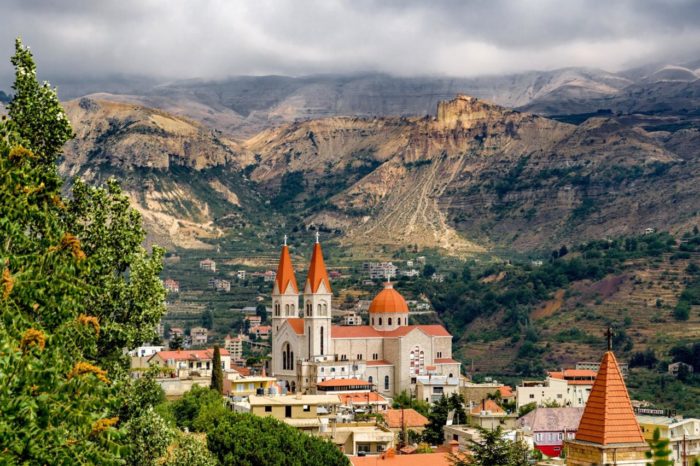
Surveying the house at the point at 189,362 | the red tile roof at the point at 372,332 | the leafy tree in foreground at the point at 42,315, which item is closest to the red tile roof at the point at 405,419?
the house at the point at 189,362

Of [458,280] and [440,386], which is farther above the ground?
[458,280]

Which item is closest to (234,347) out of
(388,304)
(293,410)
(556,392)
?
(388,304)

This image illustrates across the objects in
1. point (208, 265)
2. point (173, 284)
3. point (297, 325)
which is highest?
point (208, 265)

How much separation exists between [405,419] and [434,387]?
18.1 metres

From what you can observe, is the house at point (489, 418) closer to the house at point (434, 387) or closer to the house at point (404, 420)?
the house at point (404, 420)

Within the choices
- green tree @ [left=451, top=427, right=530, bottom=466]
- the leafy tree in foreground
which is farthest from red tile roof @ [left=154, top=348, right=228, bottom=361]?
the leafy tree in foreground

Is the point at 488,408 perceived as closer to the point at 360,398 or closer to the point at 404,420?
the point at 404,420

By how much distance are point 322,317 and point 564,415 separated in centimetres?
2515

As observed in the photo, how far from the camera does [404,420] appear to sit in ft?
229

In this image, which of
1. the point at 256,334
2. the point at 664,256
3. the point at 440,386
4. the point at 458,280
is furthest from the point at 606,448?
the point at 458,280

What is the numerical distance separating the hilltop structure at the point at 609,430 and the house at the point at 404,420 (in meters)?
43.3

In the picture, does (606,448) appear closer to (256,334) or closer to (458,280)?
(256,334)

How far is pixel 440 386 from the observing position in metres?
88.1

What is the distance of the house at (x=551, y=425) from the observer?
66250 mm
